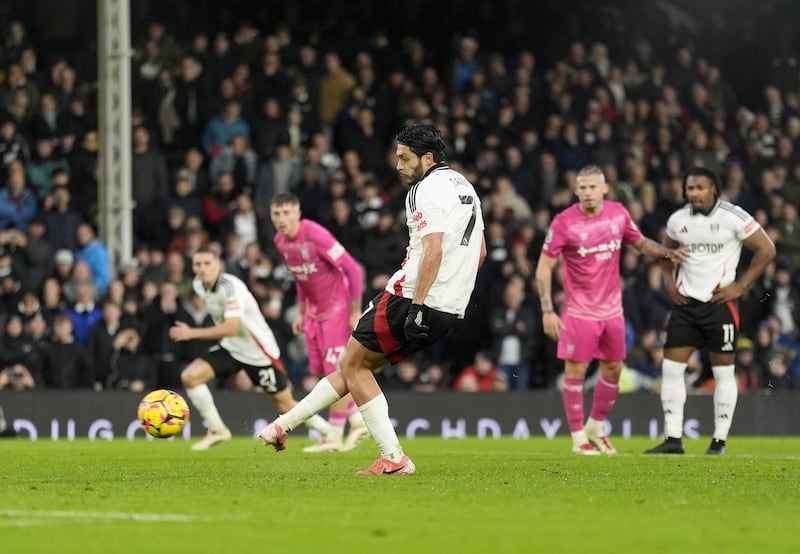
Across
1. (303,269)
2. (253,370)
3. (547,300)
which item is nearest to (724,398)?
(547,300)

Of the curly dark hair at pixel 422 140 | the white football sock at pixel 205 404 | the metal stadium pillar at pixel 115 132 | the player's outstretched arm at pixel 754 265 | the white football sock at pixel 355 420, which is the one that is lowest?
the white football sock at pixel 355 420

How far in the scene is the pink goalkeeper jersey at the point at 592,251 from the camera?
13.5 metres

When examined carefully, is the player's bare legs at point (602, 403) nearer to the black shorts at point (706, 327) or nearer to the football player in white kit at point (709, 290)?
the football player in white kit at point (709, 290)

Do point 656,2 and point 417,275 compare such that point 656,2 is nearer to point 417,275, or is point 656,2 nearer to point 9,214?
point 9,214

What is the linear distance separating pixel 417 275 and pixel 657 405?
11.1 meters

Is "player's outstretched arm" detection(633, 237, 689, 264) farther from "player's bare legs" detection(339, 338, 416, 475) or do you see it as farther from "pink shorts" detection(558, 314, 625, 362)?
"player's bare legs" detection(339, 338, 416, 475)

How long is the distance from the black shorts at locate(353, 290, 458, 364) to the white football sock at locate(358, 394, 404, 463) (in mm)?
339

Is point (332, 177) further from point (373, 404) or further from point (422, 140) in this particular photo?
point (373, 404)

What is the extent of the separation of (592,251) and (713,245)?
106cm

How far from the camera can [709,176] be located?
13531mm

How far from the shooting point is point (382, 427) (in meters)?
9.80

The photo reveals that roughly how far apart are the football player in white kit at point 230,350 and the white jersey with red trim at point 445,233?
5.05 metres

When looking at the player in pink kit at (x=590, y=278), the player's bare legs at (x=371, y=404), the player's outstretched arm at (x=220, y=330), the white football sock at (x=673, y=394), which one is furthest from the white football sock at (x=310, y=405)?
the white football sock at (x=673, y=394)

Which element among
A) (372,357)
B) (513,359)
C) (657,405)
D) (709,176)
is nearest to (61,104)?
(513,359)
